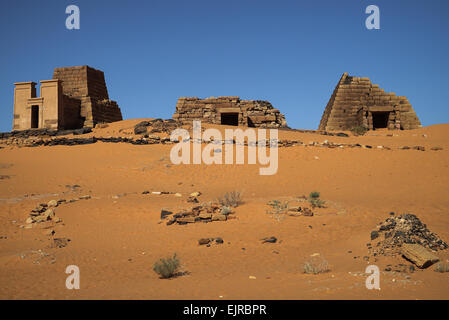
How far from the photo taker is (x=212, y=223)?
26.4 ft

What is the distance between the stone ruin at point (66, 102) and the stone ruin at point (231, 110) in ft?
22.2

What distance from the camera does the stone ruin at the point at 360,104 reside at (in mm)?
24875

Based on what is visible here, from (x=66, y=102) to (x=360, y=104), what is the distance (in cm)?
2040

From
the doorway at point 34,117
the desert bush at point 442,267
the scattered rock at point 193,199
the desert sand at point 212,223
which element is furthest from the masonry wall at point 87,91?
the desert bush at point 442,267

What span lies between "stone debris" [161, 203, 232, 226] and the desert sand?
9.7 inches

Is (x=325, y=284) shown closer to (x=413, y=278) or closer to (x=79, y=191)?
(x=413, y=278)

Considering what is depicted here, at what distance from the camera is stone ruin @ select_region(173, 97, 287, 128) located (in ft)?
75.9

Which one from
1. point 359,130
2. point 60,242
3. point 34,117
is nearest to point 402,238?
point 60,242

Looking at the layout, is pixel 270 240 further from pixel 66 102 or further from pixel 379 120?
pixel 379 120

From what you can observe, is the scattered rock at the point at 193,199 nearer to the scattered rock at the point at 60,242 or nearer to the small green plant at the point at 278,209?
the small green plant at the point at 278,209

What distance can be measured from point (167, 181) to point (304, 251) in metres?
7.63

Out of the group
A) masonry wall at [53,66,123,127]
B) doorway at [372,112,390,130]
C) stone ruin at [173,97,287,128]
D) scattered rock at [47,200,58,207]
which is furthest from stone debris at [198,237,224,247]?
doorway at [372,112,390,130]

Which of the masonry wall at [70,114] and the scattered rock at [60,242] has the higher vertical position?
the masonry wall at [70,114]
